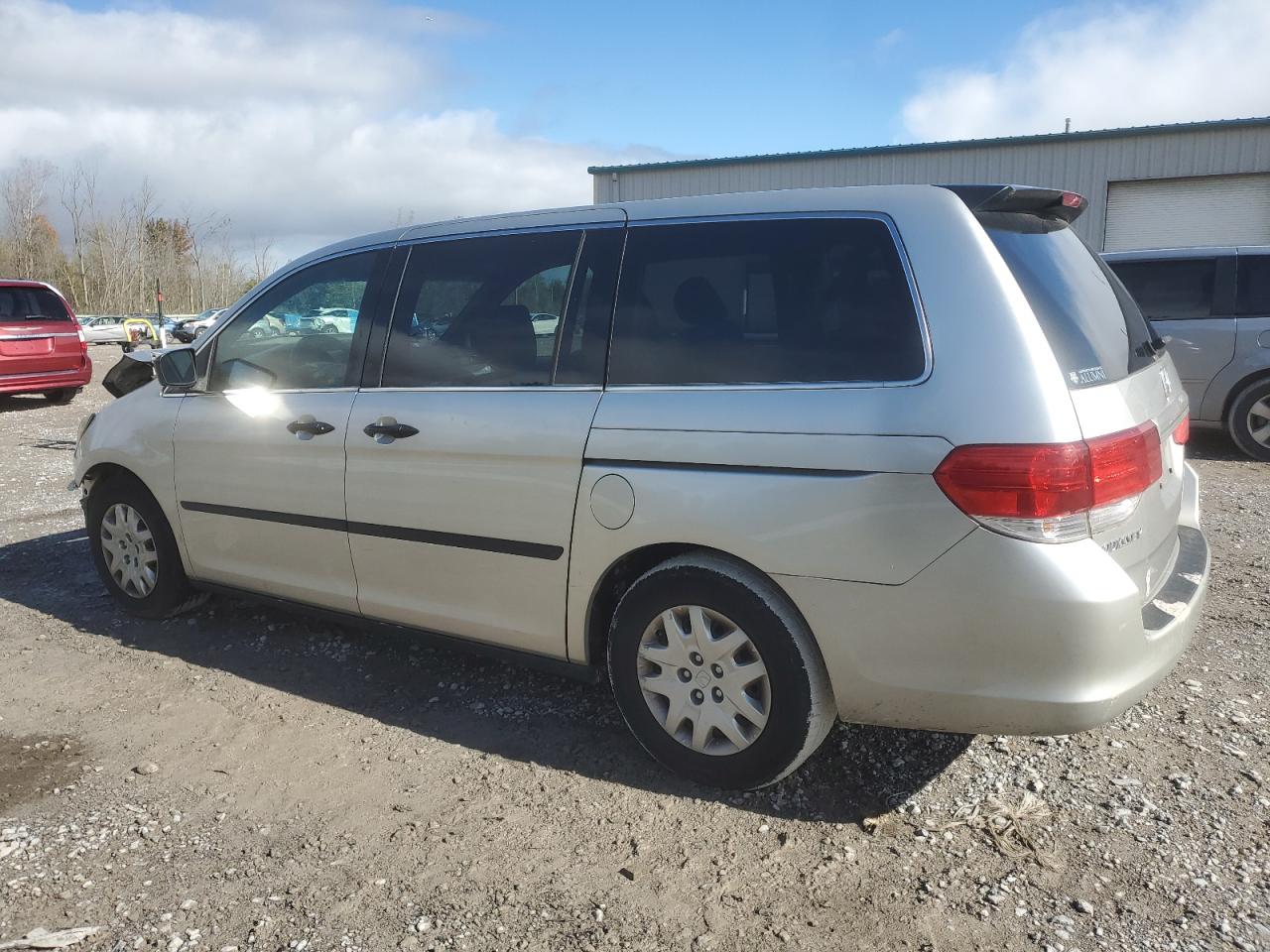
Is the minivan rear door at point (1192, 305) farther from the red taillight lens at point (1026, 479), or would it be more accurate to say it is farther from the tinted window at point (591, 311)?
the red taillight lens at point (1026, 479)

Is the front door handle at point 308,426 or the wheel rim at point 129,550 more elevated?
the front door handle at point 308,426

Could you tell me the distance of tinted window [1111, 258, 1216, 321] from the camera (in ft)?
29.1

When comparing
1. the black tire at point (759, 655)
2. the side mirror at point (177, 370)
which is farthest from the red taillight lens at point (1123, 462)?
the side mirror at point (177, 370)

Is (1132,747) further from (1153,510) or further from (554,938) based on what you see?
(554,938)

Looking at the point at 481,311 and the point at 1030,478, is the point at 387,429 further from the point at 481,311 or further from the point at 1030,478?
the point at 1030,478

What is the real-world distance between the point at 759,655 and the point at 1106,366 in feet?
4.23

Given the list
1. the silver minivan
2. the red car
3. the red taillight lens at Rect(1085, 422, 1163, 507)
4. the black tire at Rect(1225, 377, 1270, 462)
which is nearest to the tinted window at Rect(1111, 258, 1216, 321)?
the black tire at Rect(1225, 377, 1270, 462)

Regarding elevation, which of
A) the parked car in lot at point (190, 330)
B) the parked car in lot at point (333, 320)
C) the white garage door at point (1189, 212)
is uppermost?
the white garage door at point (1189, 212)

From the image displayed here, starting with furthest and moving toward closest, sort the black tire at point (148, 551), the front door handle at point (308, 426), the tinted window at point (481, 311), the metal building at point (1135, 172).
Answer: the metal building at point (1135, 172) < the black tire at point (148, 551) < the front door handle at point (308, 426) < the tinted window at point (481, 311)

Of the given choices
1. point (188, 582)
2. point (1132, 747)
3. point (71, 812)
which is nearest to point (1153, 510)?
point (1132, 747)

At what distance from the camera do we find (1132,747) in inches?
130

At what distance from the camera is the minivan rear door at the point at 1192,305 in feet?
28.8

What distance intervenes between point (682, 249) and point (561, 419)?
0.68m

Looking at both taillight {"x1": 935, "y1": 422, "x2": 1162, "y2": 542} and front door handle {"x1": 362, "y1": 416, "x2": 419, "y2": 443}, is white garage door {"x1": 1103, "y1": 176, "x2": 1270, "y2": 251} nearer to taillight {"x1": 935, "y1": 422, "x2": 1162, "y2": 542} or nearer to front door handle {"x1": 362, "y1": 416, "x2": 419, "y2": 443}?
taillight {"x1": 935, "y1": 422, "x2": 1162, "y2": 542}
